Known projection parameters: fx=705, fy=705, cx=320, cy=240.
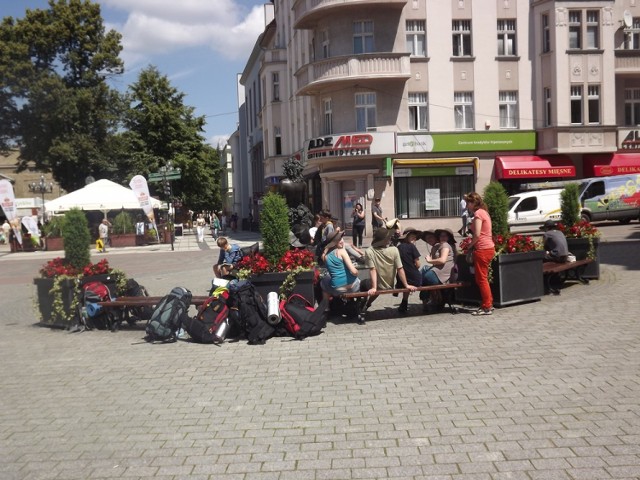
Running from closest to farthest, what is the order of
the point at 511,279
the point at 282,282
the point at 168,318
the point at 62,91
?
the point at 168,318
the point at 282,282
the point at 511,279
the point at 62,91

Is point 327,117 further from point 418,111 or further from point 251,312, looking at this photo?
point 251,312

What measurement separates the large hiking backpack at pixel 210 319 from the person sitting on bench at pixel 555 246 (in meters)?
5.70

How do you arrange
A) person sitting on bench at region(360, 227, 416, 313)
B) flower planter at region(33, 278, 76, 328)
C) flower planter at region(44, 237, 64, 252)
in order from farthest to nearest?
flower planter at region(44, 237, 64, 252) → flower planter at region(33, 278, 76, 328) → person sitting on bench at region(360, 227, 416, 313)

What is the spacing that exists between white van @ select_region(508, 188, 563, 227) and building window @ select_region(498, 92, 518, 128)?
425 cm

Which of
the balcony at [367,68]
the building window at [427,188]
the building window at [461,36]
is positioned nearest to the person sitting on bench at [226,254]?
the balcony at [367,68]

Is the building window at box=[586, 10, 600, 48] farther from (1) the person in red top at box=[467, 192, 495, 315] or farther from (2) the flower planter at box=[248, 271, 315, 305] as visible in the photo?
(2) the flower planter at box=[248, 271, 315, 305]

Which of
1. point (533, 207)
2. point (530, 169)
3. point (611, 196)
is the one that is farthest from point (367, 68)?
point (611, 196)

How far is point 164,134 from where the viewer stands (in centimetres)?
5147

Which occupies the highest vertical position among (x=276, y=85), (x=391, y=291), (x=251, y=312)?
(x=276, y=85)

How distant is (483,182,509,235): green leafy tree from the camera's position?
36.6 feet

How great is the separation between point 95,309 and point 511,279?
20.6 feet

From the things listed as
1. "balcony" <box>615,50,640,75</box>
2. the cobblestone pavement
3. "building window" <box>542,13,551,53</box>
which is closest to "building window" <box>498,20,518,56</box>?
"building window" <box>542,13,551,53</box>

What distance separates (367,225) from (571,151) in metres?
9.76

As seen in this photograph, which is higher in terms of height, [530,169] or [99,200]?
[530,169]
